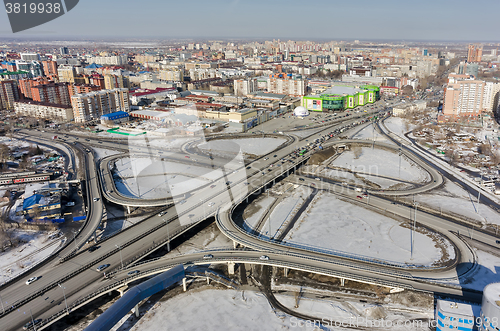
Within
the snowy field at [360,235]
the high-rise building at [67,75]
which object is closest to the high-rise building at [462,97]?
the snowy field at [360,235]

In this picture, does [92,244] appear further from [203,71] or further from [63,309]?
[203,71]

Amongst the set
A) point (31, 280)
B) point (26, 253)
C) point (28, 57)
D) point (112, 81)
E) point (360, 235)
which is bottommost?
point (360, 235)

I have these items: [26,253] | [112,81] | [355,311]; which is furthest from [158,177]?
[112,81]

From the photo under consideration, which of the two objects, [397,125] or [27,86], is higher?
[27,86]

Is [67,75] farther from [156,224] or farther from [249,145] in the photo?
[156,224]

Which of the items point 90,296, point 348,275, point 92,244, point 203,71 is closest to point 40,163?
point 92,244

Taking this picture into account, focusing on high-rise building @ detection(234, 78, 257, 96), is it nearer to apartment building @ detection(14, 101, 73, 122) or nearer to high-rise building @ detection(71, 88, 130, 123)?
high-rise building @ detection(71, 88, 130, 123)

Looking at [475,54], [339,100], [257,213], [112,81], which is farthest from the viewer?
[475,54]
